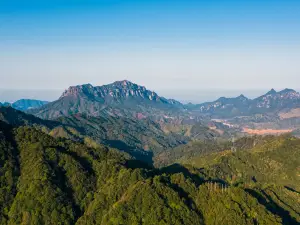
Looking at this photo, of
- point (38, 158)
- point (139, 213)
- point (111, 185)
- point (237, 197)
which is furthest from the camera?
point (38, 158)

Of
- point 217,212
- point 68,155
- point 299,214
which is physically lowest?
point 299,214

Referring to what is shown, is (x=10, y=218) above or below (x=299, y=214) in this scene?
above

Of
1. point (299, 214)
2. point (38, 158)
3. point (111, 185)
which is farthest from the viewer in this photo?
point (299, 214)

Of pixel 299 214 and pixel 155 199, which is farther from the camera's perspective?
pixel 299 214

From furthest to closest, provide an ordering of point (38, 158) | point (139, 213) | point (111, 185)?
point (38, 158) → point (111, 185) → point (139, 213)

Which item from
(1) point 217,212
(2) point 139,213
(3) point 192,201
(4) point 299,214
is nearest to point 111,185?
(2) point 139,213

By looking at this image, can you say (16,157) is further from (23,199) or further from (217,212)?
(217,212)

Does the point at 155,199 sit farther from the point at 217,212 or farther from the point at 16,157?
the point at 16,157

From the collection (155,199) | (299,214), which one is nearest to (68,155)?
(155,199)

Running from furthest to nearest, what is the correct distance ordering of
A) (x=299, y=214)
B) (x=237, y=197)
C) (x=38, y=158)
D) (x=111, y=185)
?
(x=299, y=214) → (x=38, y=158) → (x=111, y=185) → (x=237, y=197)
